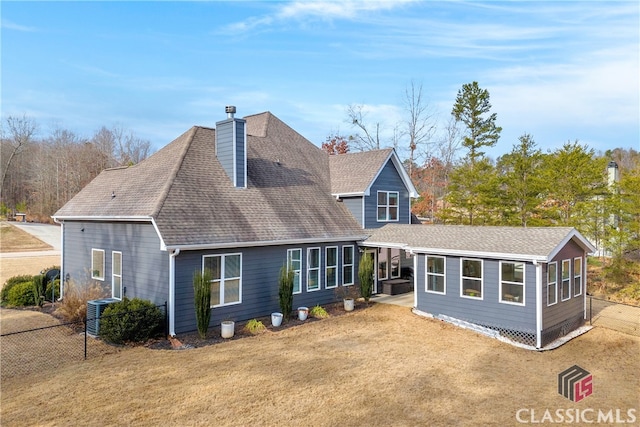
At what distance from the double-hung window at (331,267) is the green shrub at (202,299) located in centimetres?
588

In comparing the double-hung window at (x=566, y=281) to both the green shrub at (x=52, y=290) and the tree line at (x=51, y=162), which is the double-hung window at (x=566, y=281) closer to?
the green shrub at (x=52, y=290)

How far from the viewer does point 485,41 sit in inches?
683

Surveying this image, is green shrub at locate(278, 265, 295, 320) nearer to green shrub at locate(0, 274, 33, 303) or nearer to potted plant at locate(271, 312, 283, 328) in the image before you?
potted plant at locate(271, 312, 283, 328)

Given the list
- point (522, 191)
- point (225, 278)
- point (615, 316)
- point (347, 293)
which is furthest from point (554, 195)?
point (225, 278)

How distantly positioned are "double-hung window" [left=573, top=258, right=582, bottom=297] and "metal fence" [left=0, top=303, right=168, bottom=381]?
44.9 feet

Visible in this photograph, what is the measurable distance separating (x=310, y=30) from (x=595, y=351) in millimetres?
15856

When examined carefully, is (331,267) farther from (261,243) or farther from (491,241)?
(491,241)

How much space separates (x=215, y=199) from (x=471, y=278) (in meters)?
9.12

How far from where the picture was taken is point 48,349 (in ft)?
36.2

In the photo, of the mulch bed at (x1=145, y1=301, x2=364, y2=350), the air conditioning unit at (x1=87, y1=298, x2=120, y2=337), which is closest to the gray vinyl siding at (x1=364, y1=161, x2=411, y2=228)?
the mulch bed at (x1=145, y1=301, x2=364, y2=350)

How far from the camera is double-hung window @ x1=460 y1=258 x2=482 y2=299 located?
13633mm

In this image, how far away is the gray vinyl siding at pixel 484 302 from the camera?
1252cm

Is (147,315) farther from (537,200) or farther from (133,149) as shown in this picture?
(133,149)

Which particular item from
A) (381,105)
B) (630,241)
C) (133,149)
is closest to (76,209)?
(630,241)
